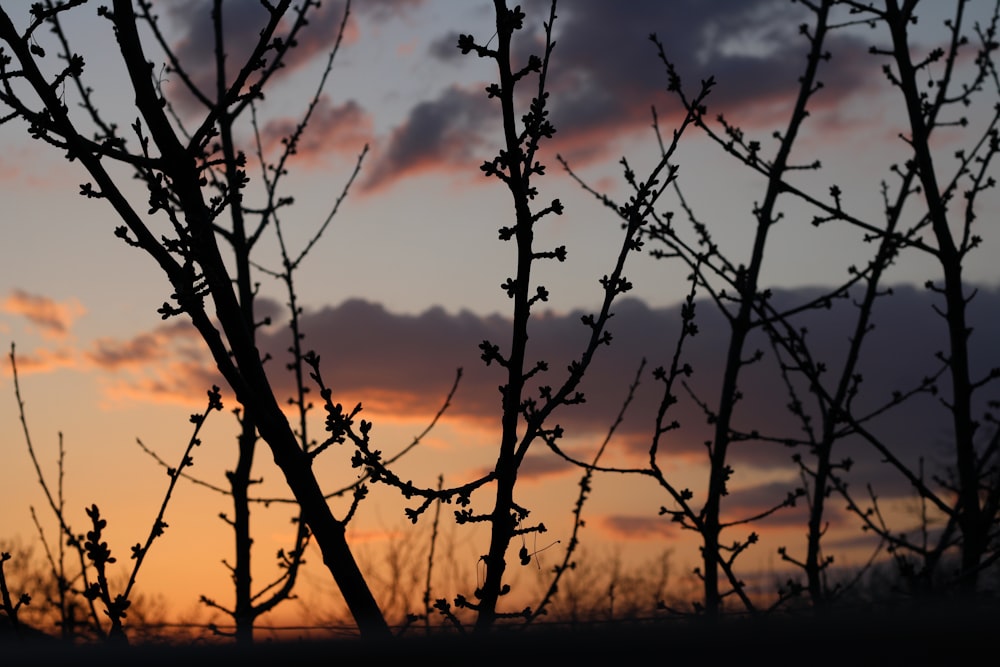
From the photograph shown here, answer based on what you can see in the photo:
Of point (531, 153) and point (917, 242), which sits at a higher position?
point (917, 242)

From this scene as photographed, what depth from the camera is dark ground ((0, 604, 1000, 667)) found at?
1091 mm

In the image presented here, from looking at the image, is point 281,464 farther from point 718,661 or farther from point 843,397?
point 843,397

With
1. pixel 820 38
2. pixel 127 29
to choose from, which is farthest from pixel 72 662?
pixel 820 38

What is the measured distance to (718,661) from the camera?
1085 mm

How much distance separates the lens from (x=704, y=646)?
3.59ft

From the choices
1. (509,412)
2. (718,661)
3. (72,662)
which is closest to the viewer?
(718,661)

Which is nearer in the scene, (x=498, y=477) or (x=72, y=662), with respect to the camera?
(x=72, y=662)

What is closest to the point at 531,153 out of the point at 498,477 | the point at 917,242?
the point at 498,477

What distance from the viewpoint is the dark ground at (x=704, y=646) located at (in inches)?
42.9

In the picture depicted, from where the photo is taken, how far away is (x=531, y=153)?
11.0ft

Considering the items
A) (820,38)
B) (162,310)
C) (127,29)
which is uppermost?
(820,38)

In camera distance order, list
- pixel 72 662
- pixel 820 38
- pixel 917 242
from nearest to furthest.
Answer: pixel 72 662, pixel 917 242, pixel 820 38

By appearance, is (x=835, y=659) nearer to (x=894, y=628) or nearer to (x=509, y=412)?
(x=894, y=628)

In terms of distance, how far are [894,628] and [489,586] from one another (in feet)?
7.53
